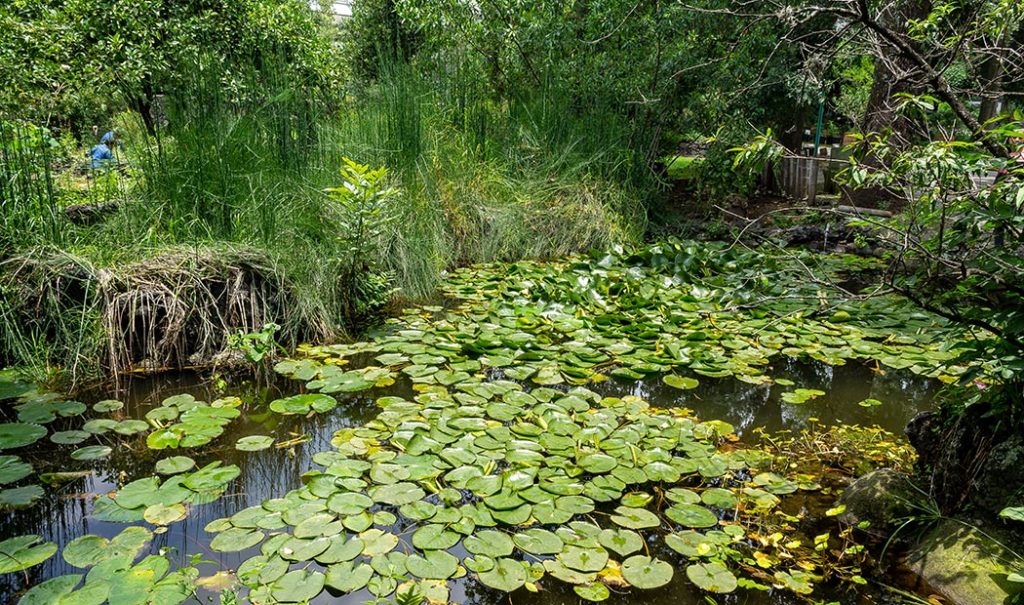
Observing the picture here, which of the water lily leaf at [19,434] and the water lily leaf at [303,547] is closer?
the water lily leaf at [303,547]

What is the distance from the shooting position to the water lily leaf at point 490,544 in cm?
176

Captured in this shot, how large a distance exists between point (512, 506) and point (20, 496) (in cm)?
141

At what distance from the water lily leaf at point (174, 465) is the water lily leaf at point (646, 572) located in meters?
1.38

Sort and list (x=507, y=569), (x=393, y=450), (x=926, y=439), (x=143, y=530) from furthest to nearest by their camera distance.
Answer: (x=393, y=450), (x=926, y=439), (x=143, y=530), (x=507, y=569)

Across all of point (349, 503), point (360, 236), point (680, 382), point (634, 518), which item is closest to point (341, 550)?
point (349, 503)

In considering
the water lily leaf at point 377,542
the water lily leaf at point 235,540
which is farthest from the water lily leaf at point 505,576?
the water lily leaf at point 235,540

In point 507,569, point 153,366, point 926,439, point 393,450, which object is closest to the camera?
point 507,569

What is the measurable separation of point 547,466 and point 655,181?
4.19m

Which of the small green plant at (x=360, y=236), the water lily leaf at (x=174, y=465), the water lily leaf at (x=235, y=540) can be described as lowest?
the water lily leaf at (x=235, y=540)

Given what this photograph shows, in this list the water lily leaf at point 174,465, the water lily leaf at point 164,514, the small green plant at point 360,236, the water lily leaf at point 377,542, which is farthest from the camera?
the small green plant at point 360,236

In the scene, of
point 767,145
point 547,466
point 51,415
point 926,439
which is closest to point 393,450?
point 547,466

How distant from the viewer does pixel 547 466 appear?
2193 mm

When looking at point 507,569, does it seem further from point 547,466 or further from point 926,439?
point 926,439

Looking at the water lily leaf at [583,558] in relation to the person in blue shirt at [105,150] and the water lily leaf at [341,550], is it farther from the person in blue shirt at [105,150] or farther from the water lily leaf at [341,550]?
the person in blue shirt at [105,150]
